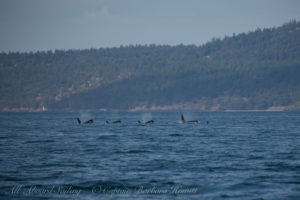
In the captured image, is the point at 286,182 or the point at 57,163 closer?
the point at 286,182

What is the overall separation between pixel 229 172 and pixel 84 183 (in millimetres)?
8168

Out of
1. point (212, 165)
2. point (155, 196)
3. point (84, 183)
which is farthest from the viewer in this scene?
point (212, 165)

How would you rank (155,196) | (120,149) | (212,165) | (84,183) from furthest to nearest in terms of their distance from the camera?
1. (120,149)
2. (212,165)
3. (84,183)
4. (155,196)

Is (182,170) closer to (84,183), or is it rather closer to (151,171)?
(151,171)

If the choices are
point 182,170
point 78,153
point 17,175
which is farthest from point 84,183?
point 78,153

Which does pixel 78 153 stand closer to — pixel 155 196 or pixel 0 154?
pixel 0 154

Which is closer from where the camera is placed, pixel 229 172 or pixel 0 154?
pixel 229 172

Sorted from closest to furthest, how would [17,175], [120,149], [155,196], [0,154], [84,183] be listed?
1. [155,196]
2. [84,183]
3. [17,175]
4. [0,154]
5. [120,149]

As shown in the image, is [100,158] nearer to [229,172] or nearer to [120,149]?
[120,149]

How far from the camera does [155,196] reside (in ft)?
78.4

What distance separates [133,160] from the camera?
3466cm

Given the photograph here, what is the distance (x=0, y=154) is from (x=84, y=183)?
13.8 meters

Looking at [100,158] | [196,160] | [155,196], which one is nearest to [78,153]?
[100,158]

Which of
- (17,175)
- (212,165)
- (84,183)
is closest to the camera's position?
(84,183)
